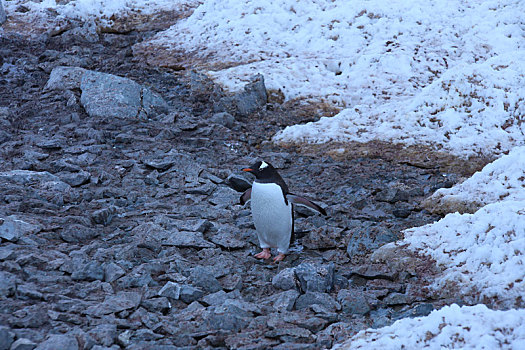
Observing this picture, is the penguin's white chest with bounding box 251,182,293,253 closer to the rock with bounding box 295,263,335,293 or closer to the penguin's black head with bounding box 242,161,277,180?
the penguin's black head with bounding box 242,161,277,180

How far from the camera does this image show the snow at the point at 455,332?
13.3 ft

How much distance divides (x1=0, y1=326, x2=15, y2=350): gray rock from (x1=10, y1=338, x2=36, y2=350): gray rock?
45 millimetres

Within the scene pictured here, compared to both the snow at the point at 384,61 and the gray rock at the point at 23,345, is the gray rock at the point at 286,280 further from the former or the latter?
the snow at the point at 384,61

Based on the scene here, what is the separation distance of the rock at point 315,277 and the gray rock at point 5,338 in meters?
2.83

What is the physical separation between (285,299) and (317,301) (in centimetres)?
32

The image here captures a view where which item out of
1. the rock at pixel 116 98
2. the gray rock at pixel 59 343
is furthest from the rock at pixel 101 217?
the rock at pixel 116 98

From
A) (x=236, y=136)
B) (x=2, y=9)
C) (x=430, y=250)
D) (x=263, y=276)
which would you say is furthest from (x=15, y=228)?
(x=2, y=9)

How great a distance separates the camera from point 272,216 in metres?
6.90

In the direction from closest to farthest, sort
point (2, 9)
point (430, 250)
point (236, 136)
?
point (430, 250)
point (236, 136)
point (2, 9)

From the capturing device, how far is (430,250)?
6094 millimetres

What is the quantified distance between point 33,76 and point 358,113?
8174mm

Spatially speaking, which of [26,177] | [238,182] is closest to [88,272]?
[26,177]

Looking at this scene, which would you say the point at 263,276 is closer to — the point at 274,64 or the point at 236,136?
the point at 236,136

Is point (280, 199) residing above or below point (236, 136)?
above
